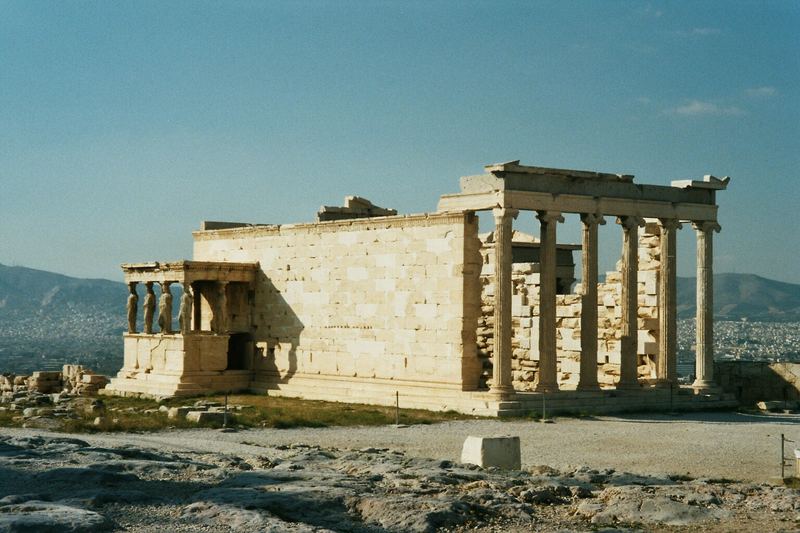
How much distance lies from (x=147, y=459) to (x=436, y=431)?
298 inches

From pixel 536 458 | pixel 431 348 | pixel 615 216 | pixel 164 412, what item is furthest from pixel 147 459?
pixel 615 216

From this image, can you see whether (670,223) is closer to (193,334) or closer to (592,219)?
(592,219)

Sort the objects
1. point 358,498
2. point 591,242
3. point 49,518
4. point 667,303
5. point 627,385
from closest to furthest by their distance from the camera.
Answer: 1. point 49,518
2. point 358,498
3. point 591,242
4. point 627,385
5. point 667,303

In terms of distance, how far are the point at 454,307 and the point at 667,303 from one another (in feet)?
17.8

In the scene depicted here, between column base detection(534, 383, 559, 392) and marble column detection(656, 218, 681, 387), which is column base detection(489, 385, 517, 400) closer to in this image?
column base detection(534, 383, 559, 392)

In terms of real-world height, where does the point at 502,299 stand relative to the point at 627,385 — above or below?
above

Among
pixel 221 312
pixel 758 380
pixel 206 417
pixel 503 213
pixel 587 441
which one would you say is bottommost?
pixel 587 441

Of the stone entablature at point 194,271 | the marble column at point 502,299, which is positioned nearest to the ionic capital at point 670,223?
the marble column at point 502,299

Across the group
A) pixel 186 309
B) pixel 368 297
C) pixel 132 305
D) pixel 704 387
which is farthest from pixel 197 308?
pixel 704 387

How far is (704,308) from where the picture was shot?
32406mm

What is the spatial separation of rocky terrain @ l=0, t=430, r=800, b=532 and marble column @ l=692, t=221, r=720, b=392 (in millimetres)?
14283

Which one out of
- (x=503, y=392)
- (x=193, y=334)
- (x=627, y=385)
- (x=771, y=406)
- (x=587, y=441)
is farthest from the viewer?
(x=193, y=334)

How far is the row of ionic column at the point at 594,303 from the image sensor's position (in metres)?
28.6

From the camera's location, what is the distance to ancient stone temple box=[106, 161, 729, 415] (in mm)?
29453
